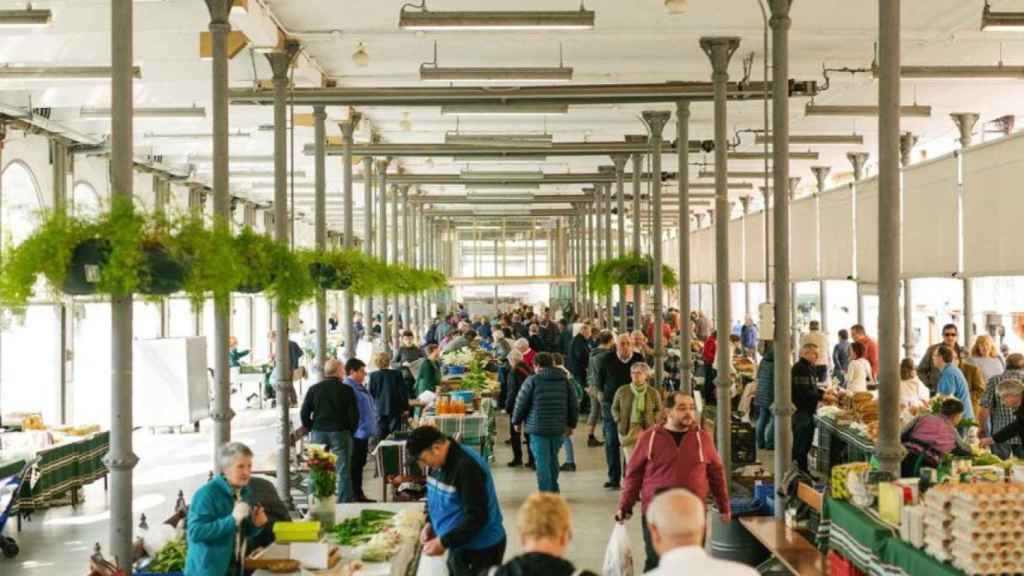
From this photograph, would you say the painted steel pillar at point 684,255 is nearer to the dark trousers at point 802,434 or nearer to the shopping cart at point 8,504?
the dark trousers at point 802,434

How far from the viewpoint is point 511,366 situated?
12.8m

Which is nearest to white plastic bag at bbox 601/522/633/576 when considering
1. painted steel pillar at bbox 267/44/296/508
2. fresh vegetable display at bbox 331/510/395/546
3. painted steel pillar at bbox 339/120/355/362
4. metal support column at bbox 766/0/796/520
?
fresh vegetable display at bbox 331/510/395/546

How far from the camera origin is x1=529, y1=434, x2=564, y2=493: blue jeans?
9.52m

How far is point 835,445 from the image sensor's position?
36.8 ft

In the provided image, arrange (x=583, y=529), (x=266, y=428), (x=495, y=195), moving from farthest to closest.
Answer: (x=495, y=195)
(x=266, y=428)
(x=583, y=529)

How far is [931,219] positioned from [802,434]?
5.01 m

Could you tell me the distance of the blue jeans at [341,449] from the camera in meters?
9.42

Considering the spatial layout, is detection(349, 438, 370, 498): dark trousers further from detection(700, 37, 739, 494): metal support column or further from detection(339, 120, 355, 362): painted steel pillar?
detection(339, 120, 355, 362): painted steel pillar

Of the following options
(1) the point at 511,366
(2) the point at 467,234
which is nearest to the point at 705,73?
(1) the point at 511,366

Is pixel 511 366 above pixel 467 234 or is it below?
below

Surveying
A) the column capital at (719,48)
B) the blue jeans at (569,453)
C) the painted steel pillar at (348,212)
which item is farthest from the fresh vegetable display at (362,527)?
the painted steel pillar at (348,212)

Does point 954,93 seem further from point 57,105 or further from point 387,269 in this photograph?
point 57,105

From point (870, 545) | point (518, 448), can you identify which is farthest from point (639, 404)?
point (518, 448)

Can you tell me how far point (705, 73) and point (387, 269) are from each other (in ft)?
16.7
